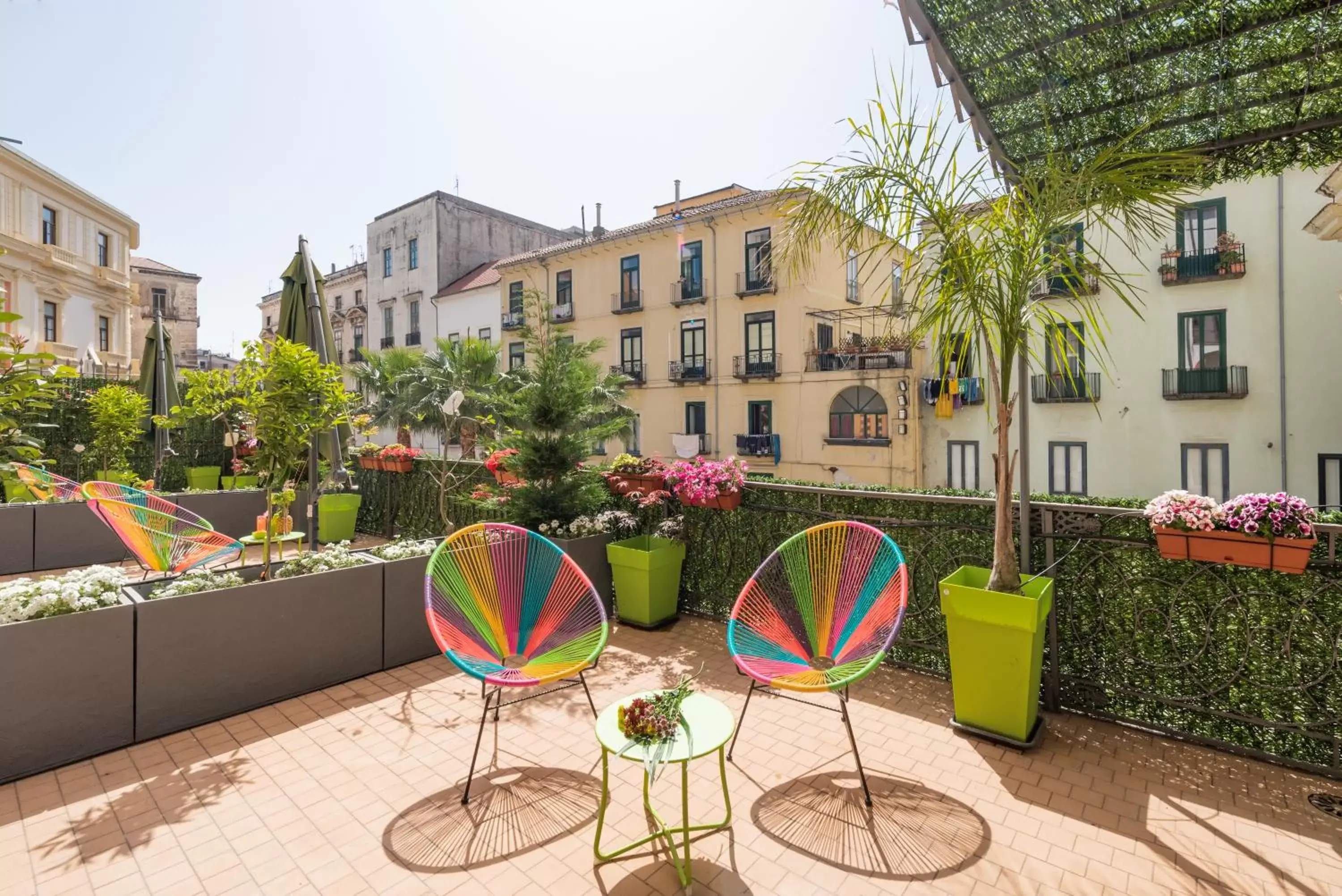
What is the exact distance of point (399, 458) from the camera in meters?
7.70

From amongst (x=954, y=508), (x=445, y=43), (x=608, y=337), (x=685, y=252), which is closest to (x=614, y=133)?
(x=445, y=43)

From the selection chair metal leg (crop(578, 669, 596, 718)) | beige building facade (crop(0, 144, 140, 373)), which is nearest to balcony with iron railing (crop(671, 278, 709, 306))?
beige building facade (crop(0, 144, 140, 373))

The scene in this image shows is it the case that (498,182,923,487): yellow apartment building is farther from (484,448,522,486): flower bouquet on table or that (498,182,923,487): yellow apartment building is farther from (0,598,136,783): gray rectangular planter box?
(0,598,136,783): gray rectangular planter box

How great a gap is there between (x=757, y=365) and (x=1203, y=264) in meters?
9.98

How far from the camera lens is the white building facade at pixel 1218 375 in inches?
469

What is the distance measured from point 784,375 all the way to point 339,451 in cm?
1378

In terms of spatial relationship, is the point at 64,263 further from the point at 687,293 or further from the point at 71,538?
the point at 71,538

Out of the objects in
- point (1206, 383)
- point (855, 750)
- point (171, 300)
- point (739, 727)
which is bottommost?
point (739, 727)

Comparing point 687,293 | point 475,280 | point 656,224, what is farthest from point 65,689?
point 475,280

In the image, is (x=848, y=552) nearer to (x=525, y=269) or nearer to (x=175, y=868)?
(x=175, y=868)

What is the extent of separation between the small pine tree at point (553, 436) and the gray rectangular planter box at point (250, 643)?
4.89 ft

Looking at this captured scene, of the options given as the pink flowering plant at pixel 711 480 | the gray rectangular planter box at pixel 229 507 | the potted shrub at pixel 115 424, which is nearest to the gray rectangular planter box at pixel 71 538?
the gray rectangular planter box at pixel 229 507

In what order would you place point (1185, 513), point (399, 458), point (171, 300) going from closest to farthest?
point (1185, 513), point (399, 458), point (171, 300)

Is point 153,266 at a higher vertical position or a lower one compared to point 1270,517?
higher
